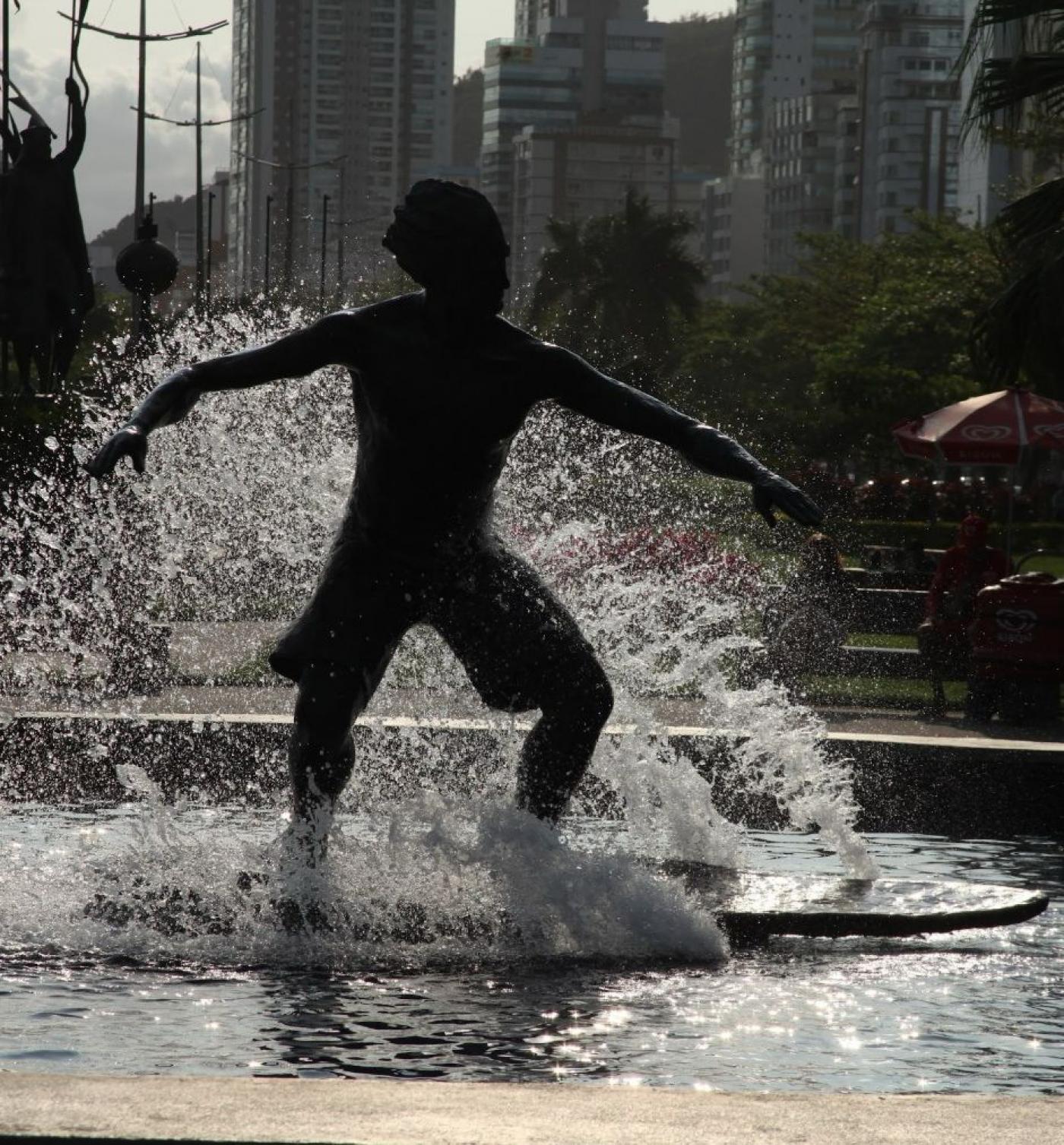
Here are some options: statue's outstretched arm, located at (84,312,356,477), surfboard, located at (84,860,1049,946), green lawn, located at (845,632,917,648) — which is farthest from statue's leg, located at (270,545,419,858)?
green lawn, located at (845,632,917,648)

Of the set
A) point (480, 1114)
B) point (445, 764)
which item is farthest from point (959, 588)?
point (480, 1114)

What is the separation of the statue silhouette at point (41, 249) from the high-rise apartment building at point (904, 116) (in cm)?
15028

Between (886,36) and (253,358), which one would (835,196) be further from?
(253,358)

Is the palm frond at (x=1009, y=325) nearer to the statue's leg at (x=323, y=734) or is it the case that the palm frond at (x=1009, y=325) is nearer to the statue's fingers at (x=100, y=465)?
the statue's leg at (x=323, y=734)

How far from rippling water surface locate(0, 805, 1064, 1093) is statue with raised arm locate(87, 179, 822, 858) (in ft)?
1.08

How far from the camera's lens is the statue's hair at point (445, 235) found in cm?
561

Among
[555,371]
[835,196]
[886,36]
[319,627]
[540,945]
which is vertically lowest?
[540,945]

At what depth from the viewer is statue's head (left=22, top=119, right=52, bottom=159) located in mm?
19734

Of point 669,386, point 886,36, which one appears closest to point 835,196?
point 886,36

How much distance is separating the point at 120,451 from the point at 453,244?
3.22 ft

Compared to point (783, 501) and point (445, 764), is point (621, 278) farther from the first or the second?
point (783, 501)

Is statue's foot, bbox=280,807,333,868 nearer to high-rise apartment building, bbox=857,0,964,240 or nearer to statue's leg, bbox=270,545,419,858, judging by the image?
statue's leg, bbox=270,545,419,858

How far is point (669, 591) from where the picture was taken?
14.3 meters

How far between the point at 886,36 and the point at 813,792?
192m
